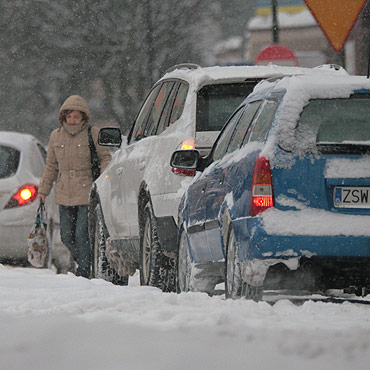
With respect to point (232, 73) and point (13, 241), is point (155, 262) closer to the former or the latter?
point (232, 73)

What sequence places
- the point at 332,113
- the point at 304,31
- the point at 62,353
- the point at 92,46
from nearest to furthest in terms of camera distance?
the point at 62,353, the point at 332,113, the point at 92,46, the point at 304,31

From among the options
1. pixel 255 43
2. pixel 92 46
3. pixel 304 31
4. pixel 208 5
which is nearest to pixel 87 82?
pixel 92 46

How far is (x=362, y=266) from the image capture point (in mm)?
7098

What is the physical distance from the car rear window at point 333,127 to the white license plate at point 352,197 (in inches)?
9.0

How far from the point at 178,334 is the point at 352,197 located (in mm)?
1844

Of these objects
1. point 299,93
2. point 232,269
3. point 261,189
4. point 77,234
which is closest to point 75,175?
point 77,234

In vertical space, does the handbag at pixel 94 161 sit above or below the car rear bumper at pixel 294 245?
above

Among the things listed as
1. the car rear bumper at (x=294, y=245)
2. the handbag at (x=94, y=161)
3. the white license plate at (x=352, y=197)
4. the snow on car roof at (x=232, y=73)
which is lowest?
the car rear bumper at (x=294, y=245)

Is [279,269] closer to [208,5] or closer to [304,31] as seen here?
[208,5]

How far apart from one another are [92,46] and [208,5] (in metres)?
4.64

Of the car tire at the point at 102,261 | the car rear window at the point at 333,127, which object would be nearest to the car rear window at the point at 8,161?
the car tire at the point at 102,261

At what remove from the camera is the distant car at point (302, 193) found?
7.02 m

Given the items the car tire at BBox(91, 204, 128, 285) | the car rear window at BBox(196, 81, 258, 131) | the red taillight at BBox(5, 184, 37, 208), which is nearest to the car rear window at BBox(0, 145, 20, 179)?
the red taillight at BBox(5, 184, 37, 208)

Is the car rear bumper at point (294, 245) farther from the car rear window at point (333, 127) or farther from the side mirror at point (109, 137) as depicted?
the side mirror at point (109, 137)
